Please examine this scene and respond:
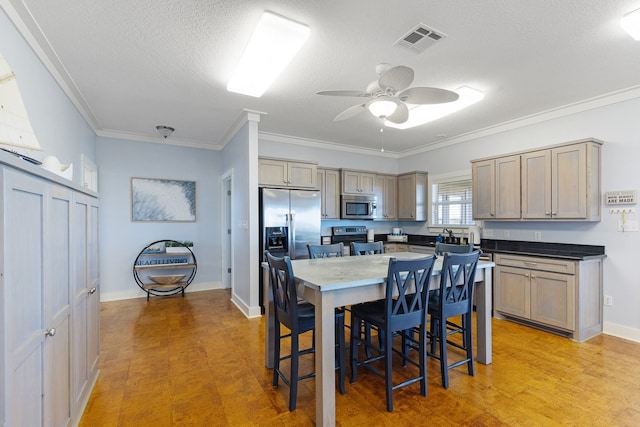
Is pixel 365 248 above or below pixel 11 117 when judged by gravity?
below

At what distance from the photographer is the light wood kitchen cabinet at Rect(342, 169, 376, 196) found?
5.50 meters

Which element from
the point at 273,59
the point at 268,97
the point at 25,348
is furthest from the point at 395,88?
the point at 25,348

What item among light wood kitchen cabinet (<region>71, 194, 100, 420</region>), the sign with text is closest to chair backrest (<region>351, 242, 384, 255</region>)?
light wood kitchen cabinet (<region>71, 194, 100, 420</region>)

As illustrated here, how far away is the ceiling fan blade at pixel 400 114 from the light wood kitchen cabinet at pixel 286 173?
2125mm

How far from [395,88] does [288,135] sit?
3.07m

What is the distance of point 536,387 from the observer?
2344 millimetres

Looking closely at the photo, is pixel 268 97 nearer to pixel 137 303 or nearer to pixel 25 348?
pixel 25 348

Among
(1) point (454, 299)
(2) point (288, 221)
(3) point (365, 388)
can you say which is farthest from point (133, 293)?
(1) point (454, 299)

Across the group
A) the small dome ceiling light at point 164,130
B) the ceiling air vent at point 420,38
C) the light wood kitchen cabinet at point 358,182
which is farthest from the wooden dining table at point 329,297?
the small dome ceiling light at point 164,130

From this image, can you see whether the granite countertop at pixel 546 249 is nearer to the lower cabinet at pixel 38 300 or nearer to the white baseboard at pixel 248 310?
the white baseboard at pixel 248 310

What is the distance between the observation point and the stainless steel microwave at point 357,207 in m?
5.48

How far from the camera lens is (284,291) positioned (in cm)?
218

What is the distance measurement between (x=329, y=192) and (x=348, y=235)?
901mm

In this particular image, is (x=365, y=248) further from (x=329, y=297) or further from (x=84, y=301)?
(x=84, y=301)
